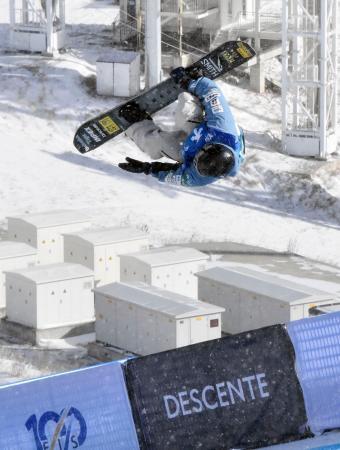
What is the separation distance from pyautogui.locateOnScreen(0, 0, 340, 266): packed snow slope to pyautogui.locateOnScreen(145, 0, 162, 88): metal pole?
1.15 metres

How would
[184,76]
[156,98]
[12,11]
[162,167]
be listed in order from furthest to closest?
[12,11] < [156,98] < [162,167] < [184,76]

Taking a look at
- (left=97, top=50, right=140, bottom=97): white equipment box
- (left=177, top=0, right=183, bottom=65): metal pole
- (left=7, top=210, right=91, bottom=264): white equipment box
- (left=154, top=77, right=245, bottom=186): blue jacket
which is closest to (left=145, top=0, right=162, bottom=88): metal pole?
(left=97, top=50, right=140, bottom=97): white equipment box

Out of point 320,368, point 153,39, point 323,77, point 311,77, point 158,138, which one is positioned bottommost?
point 311,77

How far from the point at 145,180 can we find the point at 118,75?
3.36m

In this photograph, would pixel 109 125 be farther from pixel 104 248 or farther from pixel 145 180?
pixel 145 180

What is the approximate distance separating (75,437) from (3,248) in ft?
50.1

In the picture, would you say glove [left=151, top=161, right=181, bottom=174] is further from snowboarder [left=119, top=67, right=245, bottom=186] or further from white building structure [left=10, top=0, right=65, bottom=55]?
white building structure [left=10, top=0, right=65, bottom=55]

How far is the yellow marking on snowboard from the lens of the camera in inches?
740

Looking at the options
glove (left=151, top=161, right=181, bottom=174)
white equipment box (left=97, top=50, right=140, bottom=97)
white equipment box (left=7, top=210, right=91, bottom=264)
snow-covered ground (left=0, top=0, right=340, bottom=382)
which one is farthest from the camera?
white equipment box (left=97, top=50, right=140, bottom=97)

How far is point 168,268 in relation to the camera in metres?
33.0

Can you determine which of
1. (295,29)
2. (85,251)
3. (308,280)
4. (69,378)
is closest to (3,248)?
(85,251)

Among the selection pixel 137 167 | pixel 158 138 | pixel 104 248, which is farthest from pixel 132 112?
pixel 104 248

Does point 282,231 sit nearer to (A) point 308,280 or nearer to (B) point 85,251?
(A) point 308,280

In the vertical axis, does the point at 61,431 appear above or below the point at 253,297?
above
